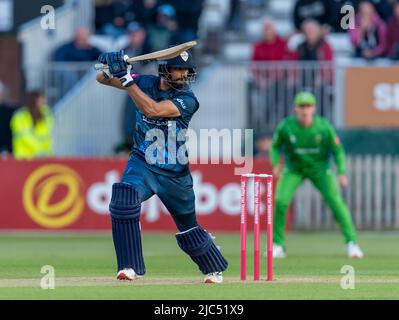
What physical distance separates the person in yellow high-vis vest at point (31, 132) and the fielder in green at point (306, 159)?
672cm

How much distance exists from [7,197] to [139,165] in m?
10.5

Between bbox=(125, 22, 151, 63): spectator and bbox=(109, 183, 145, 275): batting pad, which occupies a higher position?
bbox=(125, 22, 151, 63): spectator

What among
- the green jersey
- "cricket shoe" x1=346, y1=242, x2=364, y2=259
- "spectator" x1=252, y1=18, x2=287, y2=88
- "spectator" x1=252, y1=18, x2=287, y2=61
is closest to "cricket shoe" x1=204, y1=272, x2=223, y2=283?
"cricket shoe" x1=346, y1=242, x2=364, y2=259

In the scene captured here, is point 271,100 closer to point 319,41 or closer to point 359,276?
point 319,41

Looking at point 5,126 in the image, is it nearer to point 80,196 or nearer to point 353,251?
point 80,196

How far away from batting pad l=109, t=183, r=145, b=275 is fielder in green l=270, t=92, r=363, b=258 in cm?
567

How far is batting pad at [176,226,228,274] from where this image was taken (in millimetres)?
12805

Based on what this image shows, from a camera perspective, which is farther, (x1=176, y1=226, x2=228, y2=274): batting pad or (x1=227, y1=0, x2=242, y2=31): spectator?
(x1=227, y1=0, x2=242, y2=31): spectator

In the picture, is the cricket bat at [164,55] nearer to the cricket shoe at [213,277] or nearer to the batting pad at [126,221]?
the batting pad at [126,221]

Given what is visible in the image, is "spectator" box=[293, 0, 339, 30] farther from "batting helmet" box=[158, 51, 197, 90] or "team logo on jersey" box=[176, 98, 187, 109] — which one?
"team logo on jersey" box=[176, 98, 187, 109]

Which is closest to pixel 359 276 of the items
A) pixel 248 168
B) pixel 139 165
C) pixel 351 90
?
pixel 139 165

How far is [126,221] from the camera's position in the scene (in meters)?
12.4

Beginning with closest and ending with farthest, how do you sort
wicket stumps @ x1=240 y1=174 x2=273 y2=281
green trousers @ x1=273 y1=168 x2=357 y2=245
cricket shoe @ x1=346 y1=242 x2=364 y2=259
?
wicket stumps @ x1=240 y1=174 x2=273 y2=281
cricket shoe @ x1=346 y1=242 x2=364 y2=259
green trousers @ x1=273 y1=168 x2=357 y2=245

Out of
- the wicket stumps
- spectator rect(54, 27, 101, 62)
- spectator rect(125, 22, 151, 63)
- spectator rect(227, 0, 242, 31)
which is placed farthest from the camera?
spectator rect(227, 0, 242, 31)
